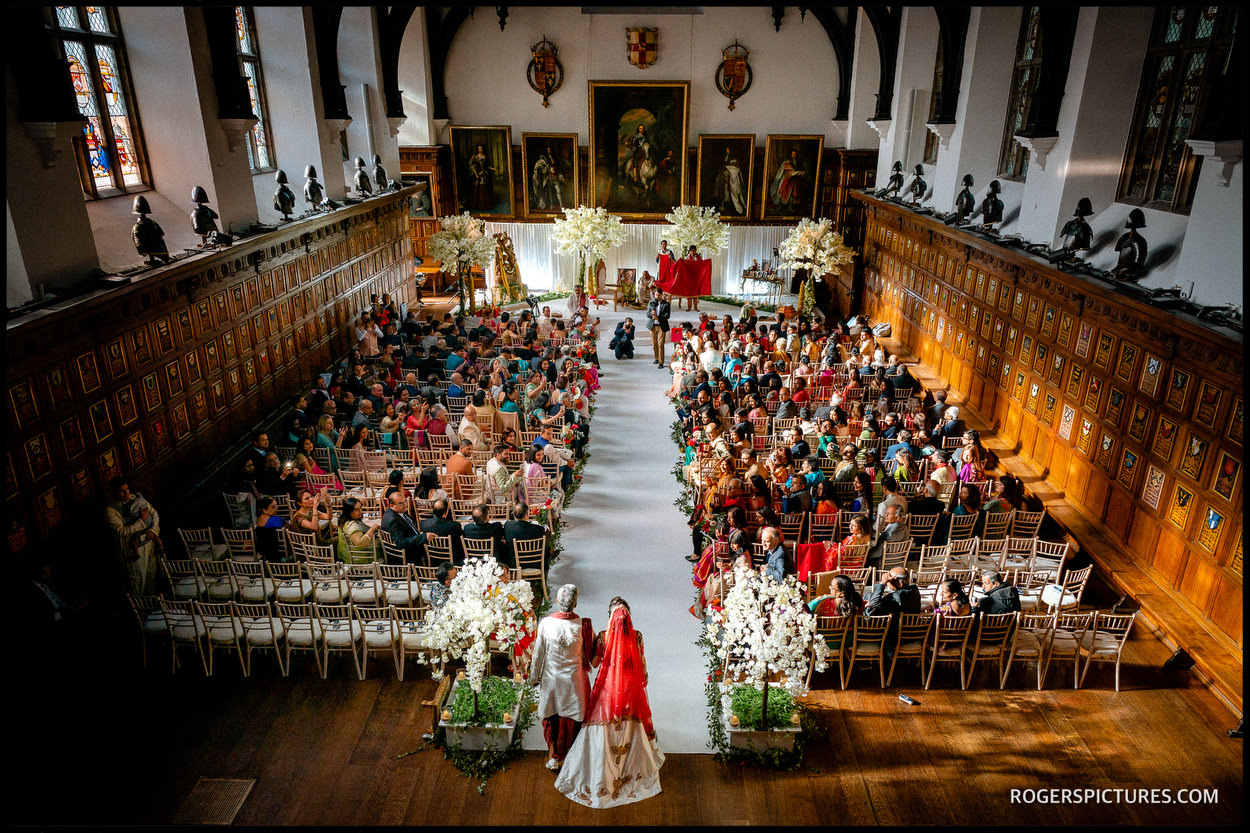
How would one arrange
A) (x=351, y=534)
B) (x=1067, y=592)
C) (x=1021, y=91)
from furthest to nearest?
1. (x=1021, y=91)
2. (x=351, y=534)
3. (x=1067, y=592)

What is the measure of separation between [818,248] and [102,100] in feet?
54.4

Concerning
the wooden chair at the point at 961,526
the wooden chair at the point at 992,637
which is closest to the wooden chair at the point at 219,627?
the wooden chair at the point at 992,637

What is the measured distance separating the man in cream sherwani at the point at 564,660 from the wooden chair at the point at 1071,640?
480 centimetres

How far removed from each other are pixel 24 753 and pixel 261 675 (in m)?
1.98

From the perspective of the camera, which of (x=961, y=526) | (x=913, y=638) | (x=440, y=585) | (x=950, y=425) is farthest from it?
(x=950, y=425)

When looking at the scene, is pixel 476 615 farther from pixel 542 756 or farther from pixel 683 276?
pixel 683 276

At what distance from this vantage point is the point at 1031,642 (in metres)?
8.02

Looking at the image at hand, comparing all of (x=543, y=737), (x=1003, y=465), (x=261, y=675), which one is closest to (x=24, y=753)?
(x=261, y=675)

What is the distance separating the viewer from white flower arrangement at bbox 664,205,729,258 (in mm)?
23375

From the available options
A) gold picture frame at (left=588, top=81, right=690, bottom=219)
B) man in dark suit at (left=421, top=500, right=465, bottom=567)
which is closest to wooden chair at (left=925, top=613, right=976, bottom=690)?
man in dark suit at (left=421, top=500, right=465, bottom=567)

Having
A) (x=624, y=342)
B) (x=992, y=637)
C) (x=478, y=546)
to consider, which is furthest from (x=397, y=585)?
(x=624, y=342)

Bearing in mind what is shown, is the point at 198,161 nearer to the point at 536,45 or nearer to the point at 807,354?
the point at 807,354

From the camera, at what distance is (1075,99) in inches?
466

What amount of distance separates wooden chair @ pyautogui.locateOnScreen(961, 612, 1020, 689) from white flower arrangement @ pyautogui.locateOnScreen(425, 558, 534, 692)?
14.7 ft
